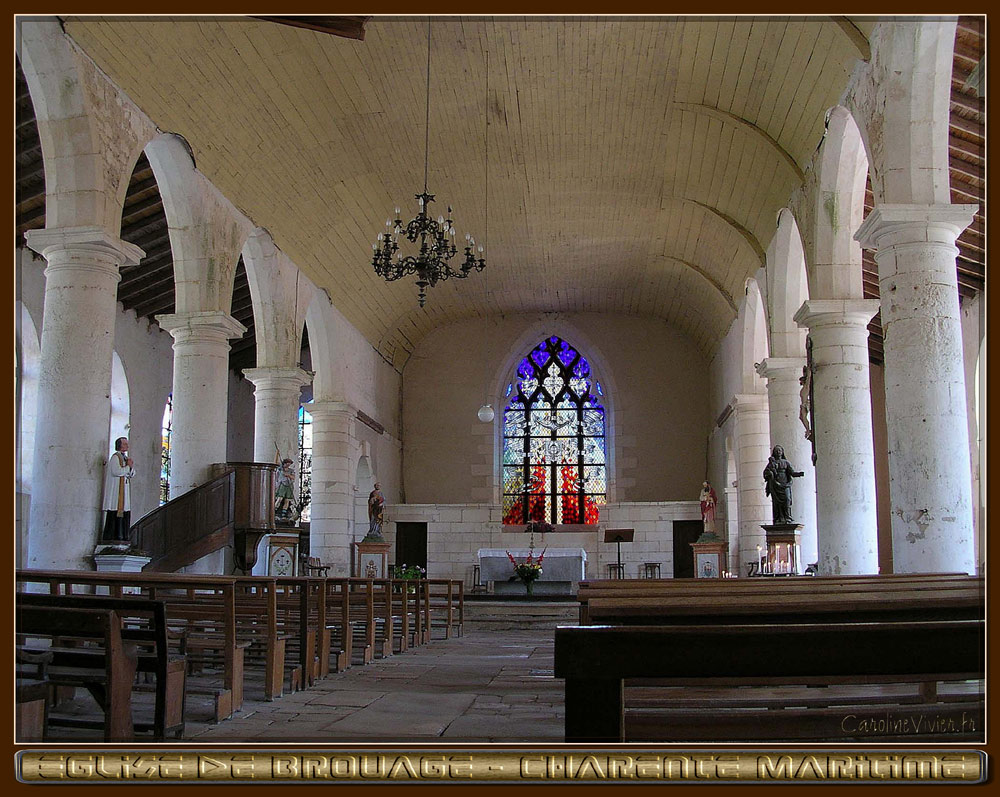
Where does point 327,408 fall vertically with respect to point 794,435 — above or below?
above

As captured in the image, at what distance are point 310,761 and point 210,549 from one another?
28.3 feet

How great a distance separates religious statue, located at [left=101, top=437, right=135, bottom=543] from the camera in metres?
8.11

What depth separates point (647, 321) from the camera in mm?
20406

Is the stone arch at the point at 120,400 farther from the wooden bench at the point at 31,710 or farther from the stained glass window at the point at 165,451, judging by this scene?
the wooden bench at the point at 31,710

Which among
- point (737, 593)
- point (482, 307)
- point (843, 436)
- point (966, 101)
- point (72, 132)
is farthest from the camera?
point (482, 307)

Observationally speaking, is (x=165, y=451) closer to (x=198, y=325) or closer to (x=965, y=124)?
(x=198, y=325)

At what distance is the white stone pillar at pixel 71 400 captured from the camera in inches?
308

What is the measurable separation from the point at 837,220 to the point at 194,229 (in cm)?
635

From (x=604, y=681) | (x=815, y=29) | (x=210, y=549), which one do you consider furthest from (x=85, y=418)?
(x=604, y=681)

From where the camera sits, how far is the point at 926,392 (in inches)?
266

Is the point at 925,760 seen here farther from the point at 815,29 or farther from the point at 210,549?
the point at 210,549

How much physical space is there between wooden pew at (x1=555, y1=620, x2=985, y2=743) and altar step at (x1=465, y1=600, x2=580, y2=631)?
11794 mm

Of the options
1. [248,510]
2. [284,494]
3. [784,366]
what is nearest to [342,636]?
[248,510]

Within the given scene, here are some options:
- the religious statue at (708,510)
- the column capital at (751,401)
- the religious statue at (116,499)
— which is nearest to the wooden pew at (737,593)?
the religious statue at (116,499)
